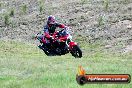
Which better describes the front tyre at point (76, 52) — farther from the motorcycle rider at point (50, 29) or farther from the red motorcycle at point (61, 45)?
the motorcycle rider at point (50, 29)

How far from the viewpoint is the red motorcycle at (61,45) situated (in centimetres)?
2064

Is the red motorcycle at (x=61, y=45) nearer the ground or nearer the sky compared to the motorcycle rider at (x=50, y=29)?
nearer the ground

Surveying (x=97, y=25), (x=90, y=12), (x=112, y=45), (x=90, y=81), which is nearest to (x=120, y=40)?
(x=112, y=45)

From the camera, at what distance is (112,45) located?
30.9 m

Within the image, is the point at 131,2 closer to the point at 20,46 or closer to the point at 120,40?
the point at 120,40

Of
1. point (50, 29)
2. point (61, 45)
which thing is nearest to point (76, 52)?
point (61, 45)

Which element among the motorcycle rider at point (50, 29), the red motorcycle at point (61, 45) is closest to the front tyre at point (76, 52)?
the red motorcycle at point (61, 45)

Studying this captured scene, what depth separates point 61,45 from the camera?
21.3m

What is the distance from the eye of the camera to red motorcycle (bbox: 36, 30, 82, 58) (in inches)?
813

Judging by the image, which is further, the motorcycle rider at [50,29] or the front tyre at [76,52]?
the front tyre at [76,52]

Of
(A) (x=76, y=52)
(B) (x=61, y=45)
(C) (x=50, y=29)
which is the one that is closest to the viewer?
(C) (x=50, y=29)

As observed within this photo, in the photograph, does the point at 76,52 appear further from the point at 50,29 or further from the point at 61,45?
the point at 50,29

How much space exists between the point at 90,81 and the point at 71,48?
12.6 m

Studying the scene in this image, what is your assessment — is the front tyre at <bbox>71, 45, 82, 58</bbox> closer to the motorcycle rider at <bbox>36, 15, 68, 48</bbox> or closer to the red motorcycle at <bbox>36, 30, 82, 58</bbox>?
the red motorcycle at <bbox>36, 30, 82, 58</bbox>
